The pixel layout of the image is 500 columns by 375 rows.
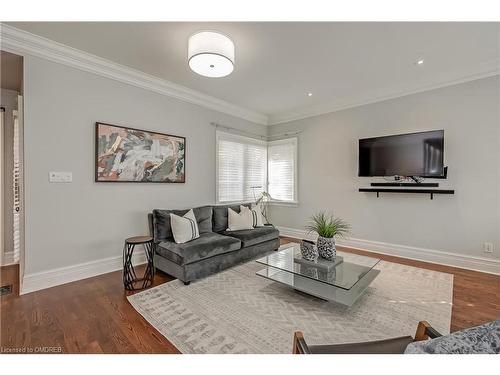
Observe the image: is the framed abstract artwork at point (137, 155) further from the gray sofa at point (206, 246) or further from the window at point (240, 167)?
the window at point (240, 167)

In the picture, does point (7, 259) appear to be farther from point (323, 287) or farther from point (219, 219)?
point (323, 287)

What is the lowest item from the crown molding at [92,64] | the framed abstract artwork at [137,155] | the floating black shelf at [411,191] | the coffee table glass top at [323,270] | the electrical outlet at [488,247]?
the coffee table glass top at [323,270]

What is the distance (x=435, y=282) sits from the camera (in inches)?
110

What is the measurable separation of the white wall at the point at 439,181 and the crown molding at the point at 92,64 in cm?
234

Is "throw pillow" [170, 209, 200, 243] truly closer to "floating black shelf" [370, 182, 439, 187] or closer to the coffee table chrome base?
the coffee table chrome base

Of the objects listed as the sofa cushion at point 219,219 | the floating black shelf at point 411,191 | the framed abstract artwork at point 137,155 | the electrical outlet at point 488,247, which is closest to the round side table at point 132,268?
the framed abstract artwork at point 137,155

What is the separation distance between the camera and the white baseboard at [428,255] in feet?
10.2

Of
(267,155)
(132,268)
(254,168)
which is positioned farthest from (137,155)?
(267,155)

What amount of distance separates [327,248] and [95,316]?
2.36 m

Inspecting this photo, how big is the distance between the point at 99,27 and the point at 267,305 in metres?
3.26

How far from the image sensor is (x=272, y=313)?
2.13m

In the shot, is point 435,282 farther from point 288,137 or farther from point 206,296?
point 288,137
